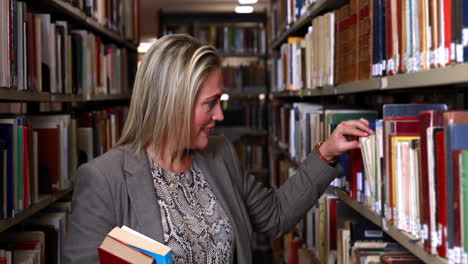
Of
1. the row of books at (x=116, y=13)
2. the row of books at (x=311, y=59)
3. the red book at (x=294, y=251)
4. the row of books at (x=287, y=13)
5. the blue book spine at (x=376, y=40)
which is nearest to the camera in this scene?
the blue book spine at (x=376, y=40)

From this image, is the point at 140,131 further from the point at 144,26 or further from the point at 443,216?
the point at 144,26

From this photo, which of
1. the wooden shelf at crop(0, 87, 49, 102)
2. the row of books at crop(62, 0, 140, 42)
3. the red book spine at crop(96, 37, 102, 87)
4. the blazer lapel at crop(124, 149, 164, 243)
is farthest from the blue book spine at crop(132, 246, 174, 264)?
the red book spine at crop(96, 37, 102, 87)

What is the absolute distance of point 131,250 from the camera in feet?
4.11

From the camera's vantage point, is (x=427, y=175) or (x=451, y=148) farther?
(x=427, y=175)

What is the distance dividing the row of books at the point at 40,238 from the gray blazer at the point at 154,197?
0.53m

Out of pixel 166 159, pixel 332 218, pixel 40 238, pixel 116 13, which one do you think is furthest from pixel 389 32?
pixel 116 13

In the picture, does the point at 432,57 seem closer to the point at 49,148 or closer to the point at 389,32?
the point at 389,32

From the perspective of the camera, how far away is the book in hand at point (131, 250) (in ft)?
4.01

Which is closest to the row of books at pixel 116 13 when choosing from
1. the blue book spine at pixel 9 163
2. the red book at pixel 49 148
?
the red book at pixel 49 148

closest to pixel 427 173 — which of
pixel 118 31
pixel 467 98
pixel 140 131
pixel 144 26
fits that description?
pixel 467 98

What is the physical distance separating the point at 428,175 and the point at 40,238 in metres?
1.62

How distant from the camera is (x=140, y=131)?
1722 mm

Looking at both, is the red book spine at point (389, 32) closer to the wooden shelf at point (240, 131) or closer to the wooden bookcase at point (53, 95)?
the wooden bookcase at point (53, 95)

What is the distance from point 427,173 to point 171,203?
0.78m
